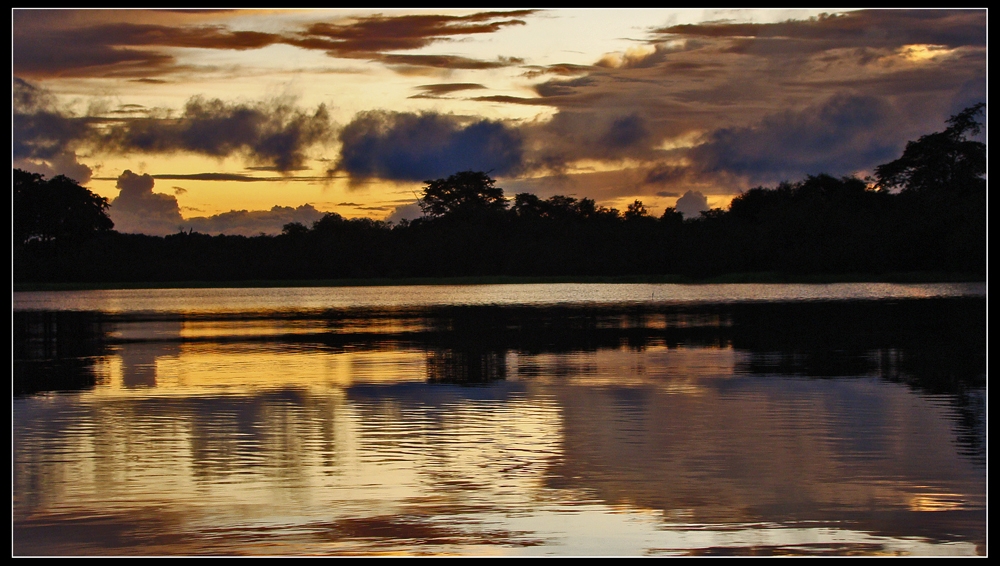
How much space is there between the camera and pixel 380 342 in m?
27.2

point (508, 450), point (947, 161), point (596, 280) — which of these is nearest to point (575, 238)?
point (596, 280)

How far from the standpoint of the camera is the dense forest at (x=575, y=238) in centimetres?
8538

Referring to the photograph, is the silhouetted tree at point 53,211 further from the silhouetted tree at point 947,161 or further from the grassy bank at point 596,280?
the silhouetted tree at point 947,161

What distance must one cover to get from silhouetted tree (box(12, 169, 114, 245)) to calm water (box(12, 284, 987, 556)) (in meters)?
63.2

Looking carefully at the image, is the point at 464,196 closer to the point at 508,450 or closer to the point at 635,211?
the point at 635,211

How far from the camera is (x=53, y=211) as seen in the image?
84.9 m

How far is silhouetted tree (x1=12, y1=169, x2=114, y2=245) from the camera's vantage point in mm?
82125

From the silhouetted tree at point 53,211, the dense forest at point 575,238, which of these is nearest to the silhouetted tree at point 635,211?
the dense forest at point 575,238

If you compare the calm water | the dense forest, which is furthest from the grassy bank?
the calm water

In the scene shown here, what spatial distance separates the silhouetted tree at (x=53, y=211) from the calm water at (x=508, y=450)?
6320cm

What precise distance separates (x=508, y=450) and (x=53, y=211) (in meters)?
81.5

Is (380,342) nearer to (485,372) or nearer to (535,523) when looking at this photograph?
(485,372)

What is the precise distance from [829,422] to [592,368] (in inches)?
273

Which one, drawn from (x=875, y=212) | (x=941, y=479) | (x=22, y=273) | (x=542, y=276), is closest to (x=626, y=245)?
(x=542, y=276)
